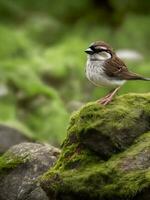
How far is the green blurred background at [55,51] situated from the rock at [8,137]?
1.68 m

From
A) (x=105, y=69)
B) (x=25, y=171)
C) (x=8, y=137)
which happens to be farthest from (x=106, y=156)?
(x=8, y=137)

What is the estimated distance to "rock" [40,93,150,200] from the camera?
866cm

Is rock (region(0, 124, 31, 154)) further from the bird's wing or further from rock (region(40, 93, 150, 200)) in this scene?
the bird's wing

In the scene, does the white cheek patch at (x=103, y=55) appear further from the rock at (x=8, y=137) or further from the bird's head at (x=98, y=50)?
the rock at (x=8, y=137)

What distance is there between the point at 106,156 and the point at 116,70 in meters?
1.04

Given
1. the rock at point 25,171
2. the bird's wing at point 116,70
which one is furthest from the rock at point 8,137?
the bird's wing at point 116,70

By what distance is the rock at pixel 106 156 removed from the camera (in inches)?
341

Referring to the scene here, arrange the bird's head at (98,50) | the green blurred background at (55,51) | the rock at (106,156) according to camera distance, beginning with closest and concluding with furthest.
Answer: the rock at (106,156) → the bird's head at (98,50) → the green blurred background at (55,51)

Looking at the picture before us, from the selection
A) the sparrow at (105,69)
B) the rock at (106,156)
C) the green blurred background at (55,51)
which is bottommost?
the rock at (106,156)

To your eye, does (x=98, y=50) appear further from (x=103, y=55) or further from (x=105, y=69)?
(x=105, y=69)

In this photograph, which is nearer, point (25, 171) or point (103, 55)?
point (103, 55)

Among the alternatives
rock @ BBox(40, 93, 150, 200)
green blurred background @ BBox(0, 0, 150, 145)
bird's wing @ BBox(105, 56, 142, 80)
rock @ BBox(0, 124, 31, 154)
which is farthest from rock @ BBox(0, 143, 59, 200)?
green blurred background @ BBox(0, 0, 150, 145)

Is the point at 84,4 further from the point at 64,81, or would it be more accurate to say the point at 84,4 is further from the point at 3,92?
the point at 3,92

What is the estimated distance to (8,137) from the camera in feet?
40.9
